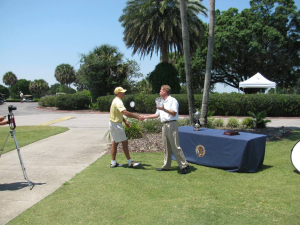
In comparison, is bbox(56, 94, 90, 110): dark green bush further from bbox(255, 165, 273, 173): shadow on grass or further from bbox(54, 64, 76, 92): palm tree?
bbox(54, 64, 76, 92): palm tree

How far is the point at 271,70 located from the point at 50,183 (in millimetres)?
32636

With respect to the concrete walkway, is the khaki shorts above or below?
above

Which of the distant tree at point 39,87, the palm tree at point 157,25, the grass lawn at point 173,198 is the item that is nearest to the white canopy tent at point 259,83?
the palm tree at point 157,25

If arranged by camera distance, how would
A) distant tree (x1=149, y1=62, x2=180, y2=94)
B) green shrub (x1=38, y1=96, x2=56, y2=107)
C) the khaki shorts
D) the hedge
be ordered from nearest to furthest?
the khaki shorts, the hedge, distant tree (x1=149, y1=62, x2=180, y2=94), green shrub (x1=38, y1=96, x2=56, y2=107)

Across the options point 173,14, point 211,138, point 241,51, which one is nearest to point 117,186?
point 211,138

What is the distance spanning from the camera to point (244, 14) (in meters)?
32.8

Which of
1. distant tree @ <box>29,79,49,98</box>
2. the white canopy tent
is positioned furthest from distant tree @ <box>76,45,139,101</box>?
distant tree @ <box>29,79,49,98</box>

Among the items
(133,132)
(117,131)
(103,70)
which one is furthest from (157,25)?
(117,131)

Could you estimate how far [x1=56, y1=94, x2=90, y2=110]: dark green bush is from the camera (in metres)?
28.5

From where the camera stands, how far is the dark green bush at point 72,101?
28500mm

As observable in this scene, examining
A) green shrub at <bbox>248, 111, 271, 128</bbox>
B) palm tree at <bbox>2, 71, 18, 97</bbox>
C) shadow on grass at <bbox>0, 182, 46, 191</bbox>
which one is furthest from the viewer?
palm tree at <bbox>2, 71, 18, 97</bbox>

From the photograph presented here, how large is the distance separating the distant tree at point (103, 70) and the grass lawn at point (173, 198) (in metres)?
22.9

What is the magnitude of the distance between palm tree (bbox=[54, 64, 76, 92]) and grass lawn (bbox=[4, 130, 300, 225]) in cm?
6354

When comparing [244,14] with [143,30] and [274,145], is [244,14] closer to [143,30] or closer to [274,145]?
[143,30]
